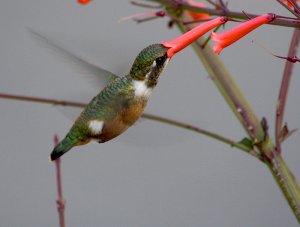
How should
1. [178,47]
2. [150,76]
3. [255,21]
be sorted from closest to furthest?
[255,21]
[178,47]
[150,76]

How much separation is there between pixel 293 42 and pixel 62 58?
2.88ft

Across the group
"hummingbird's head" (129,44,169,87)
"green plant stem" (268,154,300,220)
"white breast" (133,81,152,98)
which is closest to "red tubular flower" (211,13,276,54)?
"hummingbird's head" (129,44,169,87)

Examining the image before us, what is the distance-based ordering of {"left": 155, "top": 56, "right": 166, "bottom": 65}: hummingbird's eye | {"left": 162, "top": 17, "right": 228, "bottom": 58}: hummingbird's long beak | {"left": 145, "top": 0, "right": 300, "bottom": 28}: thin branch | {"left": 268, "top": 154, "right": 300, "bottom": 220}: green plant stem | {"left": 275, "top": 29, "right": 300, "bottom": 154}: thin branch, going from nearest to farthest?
{"left": 145, "top": 0, "right": 300, "bottom": 28}: thin branch, {"left": 162, "top": 17, "right": 228, "bottom": 58}: hummingbird's long beak, {"left": 155, "top": 56, "right": 166, "bottom": 65}: hummingbird's eye, {"left": 268, "top": 154, "right": 300, "bottom": 220}: green plant stem, {"left": 275, "top": 29, "right": 300, "bottom": 154}: thin branch

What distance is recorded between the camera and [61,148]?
2336 mm

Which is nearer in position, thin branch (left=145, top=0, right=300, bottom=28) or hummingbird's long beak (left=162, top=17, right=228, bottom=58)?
thin branch (left=145, top=0, right=300, bottom=28)

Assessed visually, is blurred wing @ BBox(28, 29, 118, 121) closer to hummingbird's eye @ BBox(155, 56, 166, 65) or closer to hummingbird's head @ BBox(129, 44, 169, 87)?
hummingbird's head @ BBox(129, 44, 169, 87)

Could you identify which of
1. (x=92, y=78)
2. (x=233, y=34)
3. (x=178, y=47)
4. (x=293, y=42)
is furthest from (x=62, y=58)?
(x=293, y=42)

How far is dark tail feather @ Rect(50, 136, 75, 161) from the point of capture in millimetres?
2281

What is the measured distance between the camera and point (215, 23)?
1.88m

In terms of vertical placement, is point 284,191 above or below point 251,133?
below

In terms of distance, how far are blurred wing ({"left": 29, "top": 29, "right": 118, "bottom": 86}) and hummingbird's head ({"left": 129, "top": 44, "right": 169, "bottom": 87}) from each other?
0.58 ft

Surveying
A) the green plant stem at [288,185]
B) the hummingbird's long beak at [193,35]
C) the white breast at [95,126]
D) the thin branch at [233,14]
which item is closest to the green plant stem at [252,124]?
the green plant stem at [288,185]

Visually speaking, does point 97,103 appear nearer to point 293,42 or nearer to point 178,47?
point 178,47

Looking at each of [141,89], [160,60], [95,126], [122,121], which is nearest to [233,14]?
[160,60]
